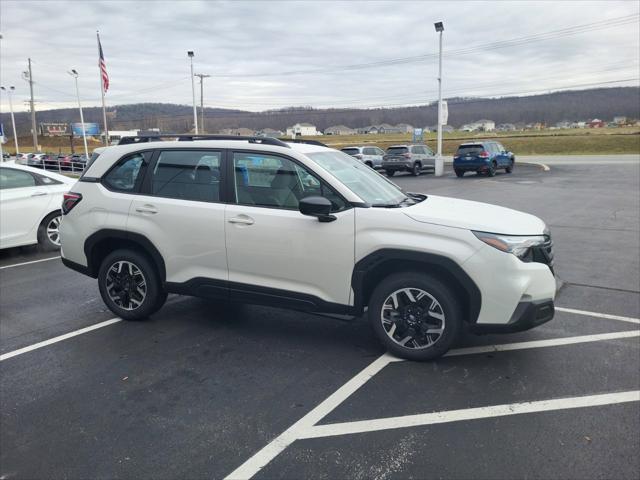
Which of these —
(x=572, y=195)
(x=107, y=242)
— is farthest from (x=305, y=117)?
(x=107, y=242)

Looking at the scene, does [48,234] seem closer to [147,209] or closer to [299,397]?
[147,209]

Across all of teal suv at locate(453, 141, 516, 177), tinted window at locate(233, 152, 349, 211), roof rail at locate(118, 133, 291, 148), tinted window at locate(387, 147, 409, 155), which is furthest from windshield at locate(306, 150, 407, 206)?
tinted window at locate(387, 147, 409, 155)

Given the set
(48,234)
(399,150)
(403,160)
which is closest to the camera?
(48,234)

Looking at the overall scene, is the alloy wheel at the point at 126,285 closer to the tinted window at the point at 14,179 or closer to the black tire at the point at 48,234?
the black tire at the point at 48,234

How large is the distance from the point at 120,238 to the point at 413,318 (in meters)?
2.99

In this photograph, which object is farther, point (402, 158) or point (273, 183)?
point (402, 158)

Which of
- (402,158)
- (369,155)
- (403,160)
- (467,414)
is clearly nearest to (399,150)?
(402,158)

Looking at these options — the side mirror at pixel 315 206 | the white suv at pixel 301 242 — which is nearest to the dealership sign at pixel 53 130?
the white suv at pixel 301 242

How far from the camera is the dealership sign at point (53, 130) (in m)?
116

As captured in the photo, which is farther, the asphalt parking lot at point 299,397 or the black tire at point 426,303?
the black tire at point 426,303

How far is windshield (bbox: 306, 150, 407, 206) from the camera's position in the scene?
14.7 feet

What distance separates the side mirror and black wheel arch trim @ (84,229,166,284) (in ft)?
5.50

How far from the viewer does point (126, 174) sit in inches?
207

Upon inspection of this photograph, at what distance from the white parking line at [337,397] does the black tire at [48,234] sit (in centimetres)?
705
